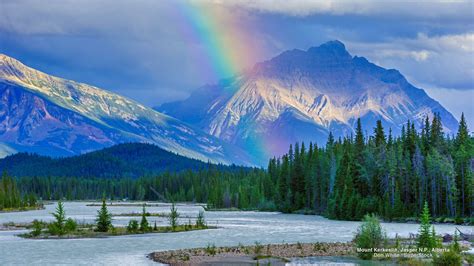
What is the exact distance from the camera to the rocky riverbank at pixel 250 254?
74312mm

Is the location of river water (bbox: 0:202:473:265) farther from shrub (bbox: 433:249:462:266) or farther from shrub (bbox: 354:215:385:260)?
shrub (bbox: 433:249:462:266)

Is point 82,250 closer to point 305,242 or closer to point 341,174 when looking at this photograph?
point 305,242

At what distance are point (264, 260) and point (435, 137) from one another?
11025cm

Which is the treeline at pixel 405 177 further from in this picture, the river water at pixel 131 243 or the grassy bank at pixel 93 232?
the grassy bank at pixel 93 232

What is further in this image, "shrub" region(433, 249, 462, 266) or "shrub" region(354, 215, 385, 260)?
"shrub" region(354, 215, 385, 260)

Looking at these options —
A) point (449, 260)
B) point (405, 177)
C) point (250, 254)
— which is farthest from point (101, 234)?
point (405, 177)

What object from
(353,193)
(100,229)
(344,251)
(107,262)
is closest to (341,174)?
(353,193)

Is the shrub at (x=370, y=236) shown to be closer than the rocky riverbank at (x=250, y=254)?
No

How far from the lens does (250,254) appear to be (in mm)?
79688

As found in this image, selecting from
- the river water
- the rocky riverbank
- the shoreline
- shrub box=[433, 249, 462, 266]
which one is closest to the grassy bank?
the shoreline

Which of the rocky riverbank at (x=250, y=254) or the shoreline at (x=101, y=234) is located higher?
the shoreline at (x=101, y=234)

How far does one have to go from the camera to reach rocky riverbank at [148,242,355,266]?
2926 inches

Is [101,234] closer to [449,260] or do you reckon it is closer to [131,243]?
[131,243]

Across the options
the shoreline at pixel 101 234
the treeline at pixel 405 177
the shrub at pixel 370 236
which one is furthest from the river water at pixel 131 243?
the treeline at pixel 405 177
